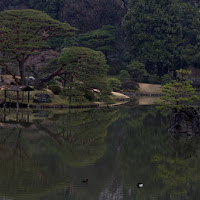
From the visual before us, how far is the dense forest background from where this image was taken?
293 feet

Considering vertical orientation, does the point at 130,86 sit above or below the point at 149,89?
above

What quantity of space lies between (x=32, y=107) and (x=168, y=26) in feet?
146

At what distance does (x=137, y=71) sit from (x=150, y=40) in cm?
727

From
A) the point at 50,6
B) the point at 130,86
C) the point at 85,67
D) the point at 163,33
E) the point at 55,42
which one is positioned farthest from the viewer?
the point at 50,6

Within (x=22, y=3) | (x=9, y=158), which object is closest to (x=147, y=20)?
(x=22, y=3)

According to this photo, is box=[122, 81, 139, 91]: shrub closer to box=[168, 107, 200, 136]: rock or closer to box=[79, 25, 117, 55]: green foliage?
box=[79, 25, 117, 55]: green foliage

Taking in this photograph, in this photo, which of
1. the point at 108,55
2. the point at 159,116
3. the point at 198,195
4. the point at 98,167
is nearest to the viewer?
the point at 198,195

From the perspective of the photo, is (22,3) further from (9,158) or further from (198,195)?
(198,195)

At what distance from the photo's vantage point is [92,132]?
36344mm

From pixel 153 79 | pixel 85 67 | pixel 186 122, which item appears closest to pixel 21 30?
pixel 85 67

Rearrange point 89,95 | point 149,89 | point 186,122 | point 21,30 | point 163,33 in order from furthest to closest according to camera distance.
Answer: point 163,33, point 149,89, point 89,95, point 21,30, point 186,122

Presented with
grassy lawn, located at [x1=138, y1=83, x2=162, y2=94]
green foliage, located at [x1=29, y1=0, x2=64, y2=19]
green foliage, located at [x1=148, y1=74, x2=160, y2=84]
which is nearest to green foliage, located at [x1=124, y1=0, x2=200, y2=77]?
green foliage, located at [x1=148, y1=74, x2=160, y2=84]

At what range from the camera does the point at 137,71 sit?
88.4 meters

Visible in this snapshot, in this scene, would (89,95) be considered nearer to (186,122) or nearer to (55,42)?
(186,122)
